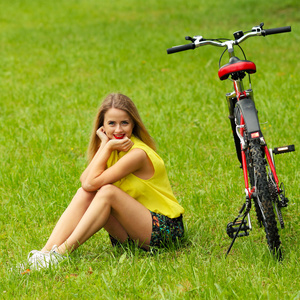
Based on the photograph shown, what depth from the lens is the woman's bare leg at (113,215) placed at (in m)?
3.76

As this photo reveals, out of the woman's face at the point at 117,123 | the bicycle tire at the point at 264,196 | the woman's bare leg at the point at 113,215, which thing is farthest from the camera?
the woman's face at the point at 117,123

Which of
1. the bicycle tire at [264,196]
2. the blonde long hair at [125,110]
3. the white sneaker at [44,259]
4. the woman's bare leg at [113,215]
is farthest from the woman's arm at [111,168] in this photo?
the bicycle tire at [264,196]

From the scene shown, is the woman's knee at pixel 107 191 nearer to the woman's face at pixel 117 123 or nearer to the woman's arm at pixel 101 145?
the woman's arm at pixel 101 145

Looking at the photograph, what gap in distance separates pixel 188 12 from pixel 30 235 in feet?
43.4

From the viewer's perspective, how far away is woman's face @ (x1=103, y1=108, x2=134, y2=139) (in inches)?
162

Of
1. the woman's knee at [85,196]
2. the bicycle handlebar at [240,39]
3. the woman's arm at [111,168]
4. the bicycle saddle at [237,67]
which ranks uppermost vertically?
A: the bicycle handlebar at [240,39]

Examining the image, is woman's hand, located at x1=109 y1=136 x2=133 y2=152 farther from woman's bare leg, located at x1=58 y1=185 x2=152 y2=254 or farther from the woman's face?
woman's bare leg, located at x1=58 y1=185 x2=152 y2=254

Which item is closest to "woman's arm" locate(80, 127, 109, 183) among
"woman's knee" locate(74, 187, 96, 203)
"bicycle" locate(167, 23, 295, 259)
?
"woman's knee" locate(74, 187, 96, 203)

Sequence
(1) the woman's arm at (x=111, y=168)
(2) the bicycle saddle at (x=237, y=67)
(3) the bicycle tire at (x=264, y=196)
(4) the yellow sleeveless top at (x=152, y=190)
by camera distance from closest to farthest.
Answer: (3) the bicycle tire at (x=264, y=196), (2) the bicycle saddle at (x=237, y=67), (1) the woman's arm at (x=111, y=168), (4) the yellow sleeveless top at (x=152, y=190)

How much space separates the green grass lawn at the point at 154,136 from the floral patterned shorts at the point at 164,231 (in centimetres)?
11

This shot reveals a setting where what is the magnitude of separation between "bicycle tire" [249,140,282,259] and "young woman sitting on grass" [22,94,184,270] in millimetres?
823

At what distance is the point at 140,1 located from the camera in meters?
20.1

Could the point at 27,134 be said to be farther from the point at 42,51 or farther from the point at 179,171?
the point at 42,51

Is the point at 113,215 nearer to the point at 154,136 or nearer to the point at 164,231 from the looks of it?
the point at 164,231
